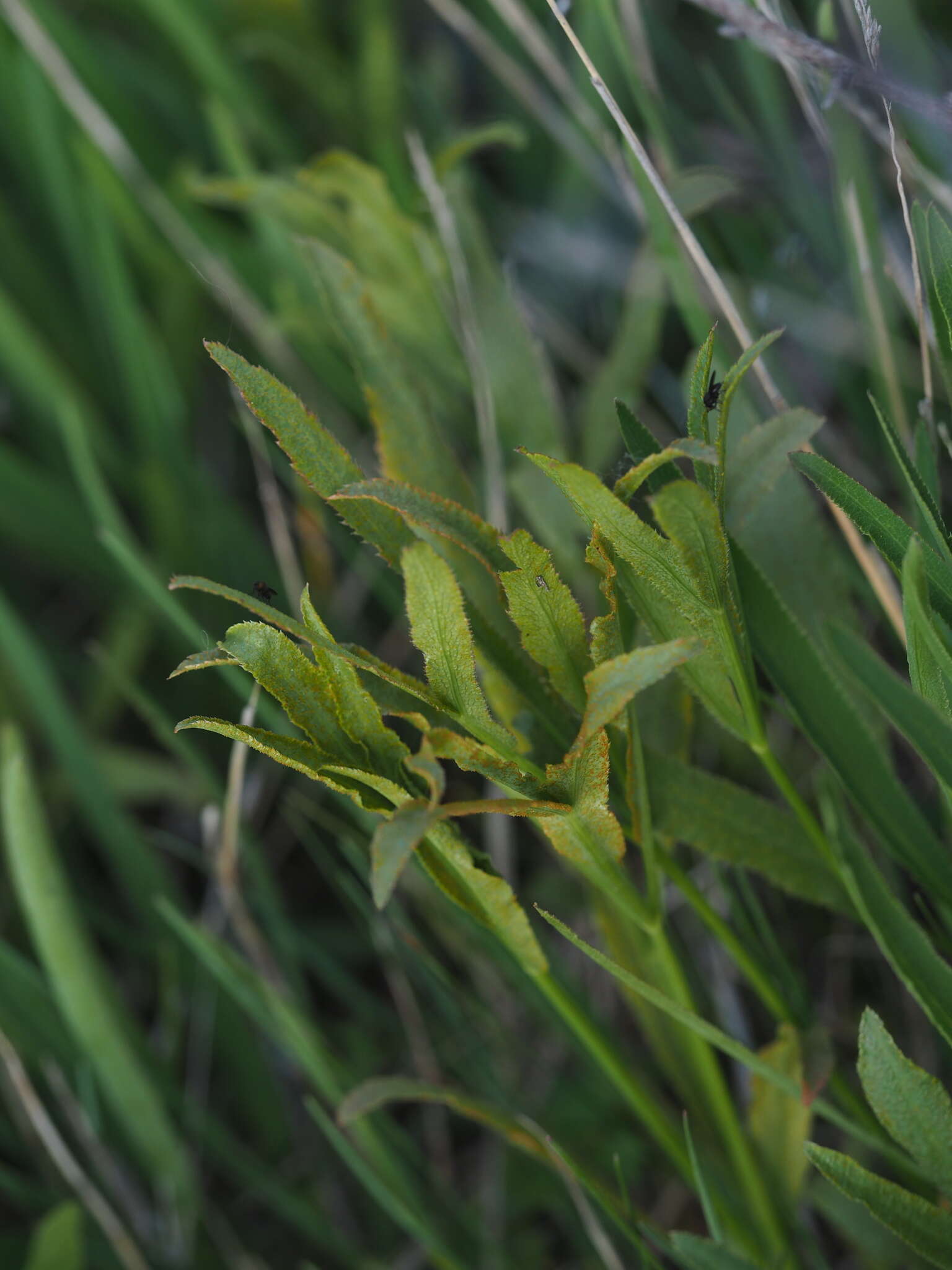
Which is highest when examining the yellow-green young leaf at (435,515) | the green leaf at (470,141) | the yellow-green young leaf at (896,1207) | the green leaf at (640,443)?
the green leaf at (470,141)

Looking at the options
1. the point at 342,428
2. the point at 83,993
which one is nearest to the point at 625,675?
the point at 83,993

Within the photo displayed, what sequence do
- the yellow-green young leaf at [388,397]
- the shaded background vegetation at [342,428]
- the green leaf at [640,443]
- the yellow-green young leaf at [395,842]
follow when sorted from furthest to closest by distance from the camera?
the shaded background vegetation at [342,428]
the yellow-green young leaf at [388,397]
the green leaf at [640,443]
the yellow-green young leaf at [395,842]

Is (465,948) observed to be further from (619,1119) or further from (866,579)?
(866,579)

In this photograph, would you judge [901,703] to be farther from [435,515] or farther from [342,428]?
[342,428]

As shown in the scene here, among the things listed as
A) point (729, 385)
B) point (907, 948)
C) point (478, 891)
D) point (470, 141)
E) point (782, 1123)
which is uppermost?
point (470, 141)

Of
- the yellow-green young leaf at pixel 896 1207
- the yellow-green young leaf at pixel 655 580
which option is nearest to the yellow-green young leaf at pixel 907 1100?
the yellow-green young leaf at pixel 896 1207

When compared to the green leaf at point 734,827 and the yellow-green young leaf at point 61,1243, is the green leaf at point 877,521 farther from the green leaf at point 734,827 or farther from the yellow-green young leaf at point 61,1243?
the yellow-green young leaf at point 61,1243

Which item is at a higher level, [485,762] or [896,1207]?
[485,762]

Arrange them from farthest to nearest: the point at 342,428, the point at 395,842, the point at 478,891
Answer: the point at 342,428
the point at 478,891
the point at 395,842
